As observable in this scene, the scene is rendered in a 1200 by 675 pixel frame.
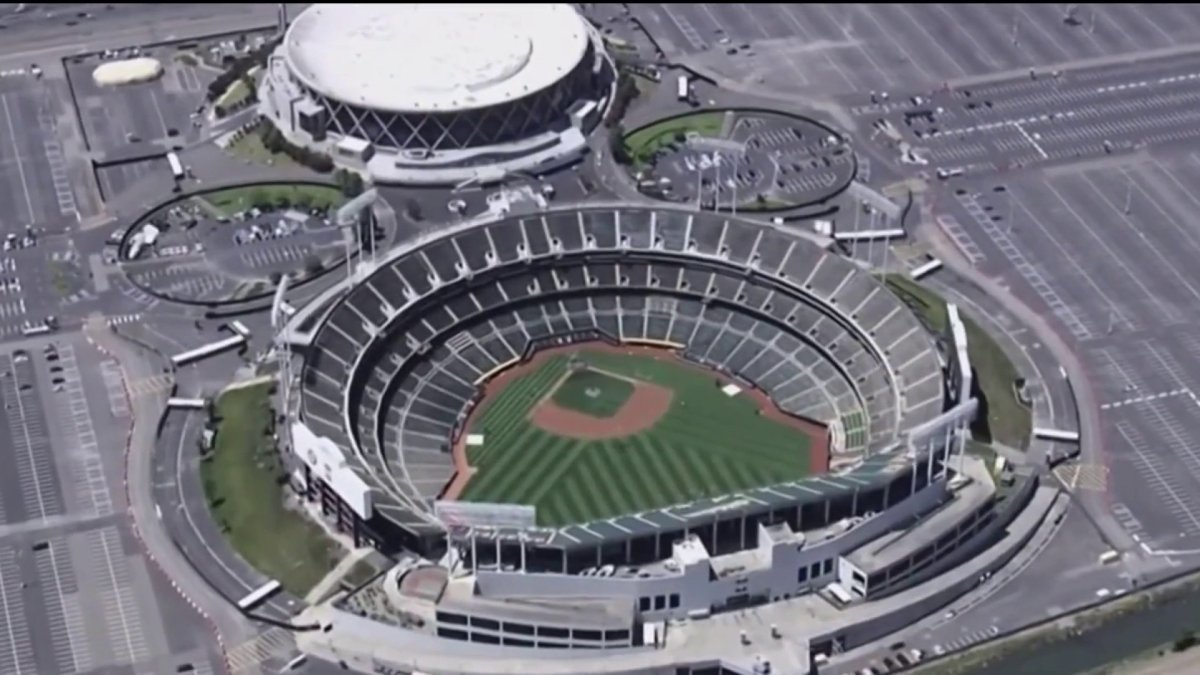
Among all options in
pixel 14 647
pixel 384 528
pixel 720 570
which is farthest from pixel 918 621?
pixel 14 647

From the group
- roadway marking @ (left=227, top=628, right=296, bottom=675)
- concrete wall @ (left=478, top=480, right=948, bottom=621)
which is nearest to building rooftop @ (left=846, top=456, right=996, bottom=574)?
concrete wall @ (left=478, top=480, right=948, bottom=621)

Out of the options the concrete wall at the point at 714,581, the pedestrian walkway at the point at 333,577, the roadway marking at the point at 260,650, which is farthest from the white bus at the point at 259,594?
the concrete wall at the point at 714,581

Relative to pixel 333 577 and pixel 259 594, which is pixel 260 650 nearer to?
pixel 259 594

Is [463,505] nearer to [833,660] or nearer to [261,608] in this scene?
[261,608]

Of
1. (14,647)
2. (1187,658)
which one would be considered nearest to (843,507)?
(1187,658)

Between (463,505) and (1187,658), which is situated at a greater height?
(463,505)

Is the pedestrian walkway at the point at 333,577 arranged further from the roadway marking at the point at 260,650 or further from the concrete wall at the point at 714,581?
the concrete wall at the point at 714,581

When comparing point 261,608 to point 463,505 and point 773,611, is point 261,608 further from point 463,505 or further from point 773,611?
point 773,611

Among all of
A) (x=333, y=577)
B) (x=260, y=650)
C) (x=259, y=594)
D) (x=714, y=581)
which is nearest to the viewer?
(x=260, y=650)

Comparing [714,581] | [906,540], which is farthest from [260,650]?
[906,540]

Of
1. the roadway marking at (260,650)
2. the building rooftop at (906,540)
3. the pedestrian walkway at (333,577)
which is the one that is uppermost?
the pedestrian walkway at (333,577)
